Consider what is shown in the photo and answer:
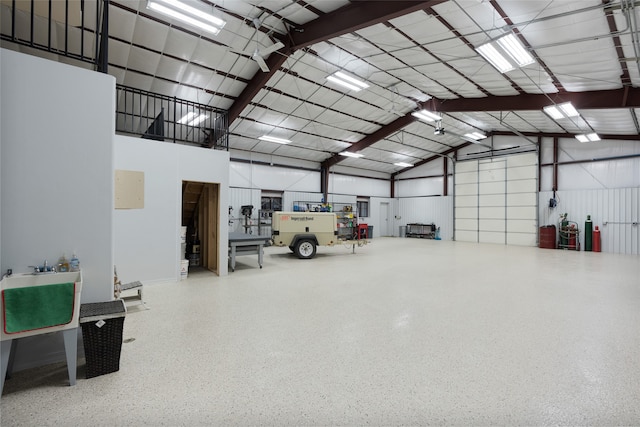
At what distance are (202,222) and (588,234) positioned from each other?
1422 centimetres

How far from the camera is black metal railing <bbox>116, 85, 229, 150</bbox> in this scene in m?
5.79

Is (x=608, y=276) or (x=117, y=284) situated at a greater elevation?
(x=117, y=284)

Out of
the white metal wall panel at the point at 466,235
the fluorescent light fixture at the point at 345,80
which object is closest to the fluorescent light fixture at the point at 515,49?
the fluorescent light fixture at the point at 345,80

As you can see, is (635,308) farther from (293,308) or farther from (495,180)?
(495,180)

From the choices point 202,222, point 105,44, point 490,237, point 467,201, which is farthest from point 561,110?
point 105,44

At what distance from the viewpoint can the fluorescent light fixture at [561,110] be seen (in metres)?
7.82

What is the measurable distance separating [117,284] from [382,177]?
1632cm

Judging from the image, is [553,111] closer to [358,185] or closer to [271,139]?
[271,139]

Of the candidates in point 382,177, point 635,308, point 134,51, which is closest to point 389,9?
point 134,51

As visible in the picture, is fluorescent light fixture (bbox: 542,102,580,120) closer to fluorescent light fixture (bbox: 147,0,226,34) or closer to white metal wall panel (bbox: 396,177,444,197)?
white metal wall panel (bbox: 396,177,444,197)

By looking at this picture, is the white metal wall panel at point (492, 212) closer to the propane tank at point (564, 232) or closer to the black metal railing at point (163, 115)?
the propane tank at point (564, 232)

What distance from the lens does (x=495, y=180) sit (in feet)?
47.1

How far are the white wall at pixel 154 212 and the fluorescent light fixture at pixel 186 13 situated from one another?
2.10 m

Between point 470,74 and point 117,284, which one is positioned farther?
point 470,74
